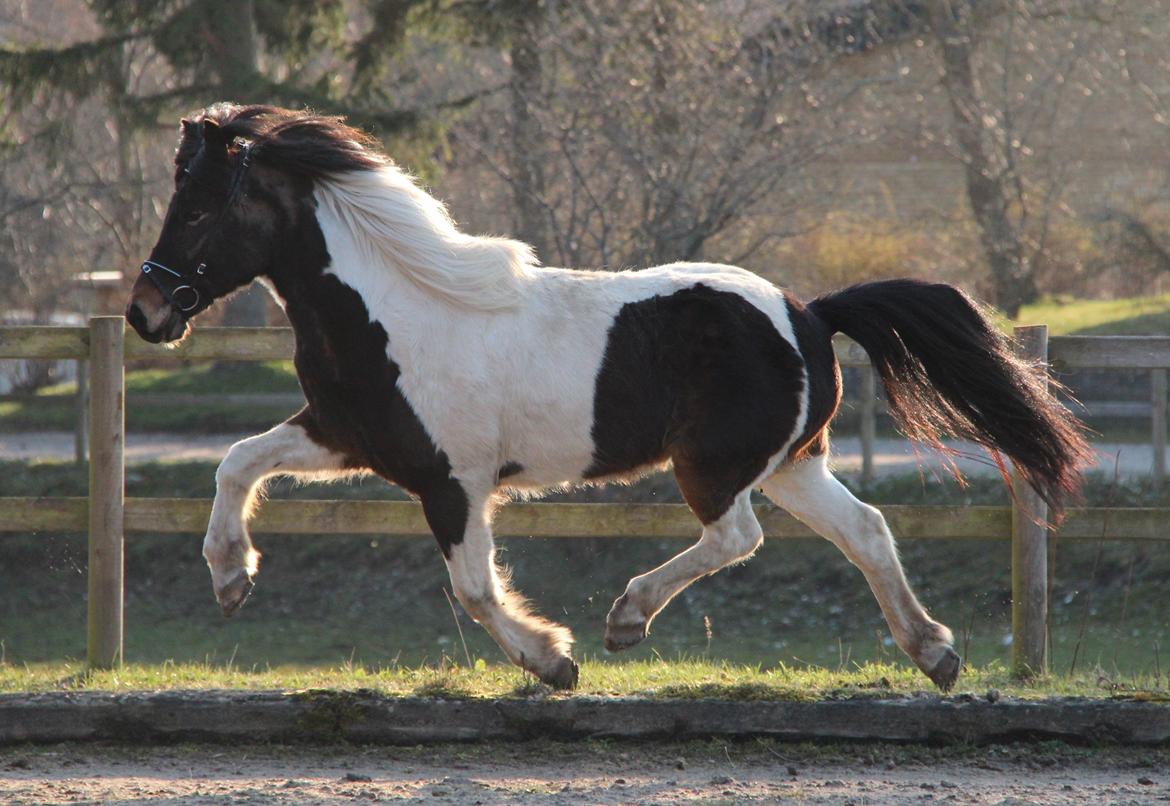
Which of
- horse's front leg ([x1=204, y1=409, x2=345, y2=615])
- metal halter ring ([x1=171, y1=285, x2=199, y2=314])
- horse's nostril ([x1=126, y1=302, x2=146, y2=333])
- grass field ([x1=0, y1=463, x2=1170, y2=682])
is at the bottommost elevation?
grass field ([x1=0, y1=463, x2=1170, y2=682])

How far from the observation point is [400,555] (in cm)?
1170

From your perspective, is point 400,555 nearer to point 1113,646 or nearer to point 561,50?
point 561,50

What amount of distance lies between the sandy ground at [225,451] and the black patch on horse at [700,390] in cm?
625

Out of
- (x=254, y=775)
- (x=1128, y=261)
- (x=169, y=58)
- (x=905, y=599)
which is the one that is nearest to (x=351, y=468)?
(x=254, y=775)

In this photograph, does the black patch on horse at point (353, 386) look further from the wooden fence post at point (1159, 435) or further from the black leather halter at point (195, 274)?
the wooden fence post at point (1159, 435)

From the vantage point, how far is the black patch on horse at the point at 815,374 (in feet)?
16.4

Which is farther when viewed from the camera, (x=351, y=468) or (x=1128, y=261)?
(x=1128, y=261)

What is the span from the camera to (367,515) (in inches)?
249

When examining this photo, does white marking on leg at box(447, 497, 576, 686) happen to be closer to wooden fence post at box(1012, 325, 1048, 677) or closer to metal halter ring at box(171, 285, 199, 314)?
metal halter ring at box(171, 285, 199, 314)

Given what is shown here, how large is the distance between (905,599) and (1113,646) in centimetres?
397

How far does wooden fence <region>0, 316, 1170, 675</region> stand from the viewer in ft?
19.8

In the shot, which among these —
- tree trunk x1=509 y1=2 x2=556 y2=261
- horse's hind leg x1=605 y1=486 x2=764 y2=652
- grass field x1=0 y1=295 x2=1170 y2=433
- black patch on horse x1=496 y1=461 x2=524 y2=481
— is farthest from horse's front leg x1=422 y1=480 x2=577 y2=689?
grass field x1=0 y1=295 x2=1170 y2=433

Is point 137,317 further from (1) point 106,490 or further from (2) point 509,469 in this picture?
(1) point 106,490

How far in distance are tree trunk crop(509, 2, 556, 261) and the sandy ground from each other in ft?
10.6
